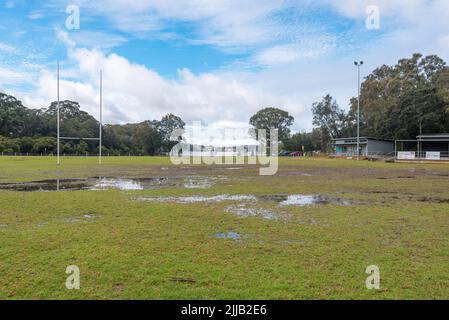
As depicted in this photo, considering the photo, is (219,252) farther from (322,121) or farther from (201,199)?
(322,121)

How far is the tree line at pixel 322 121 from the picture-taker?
4681 cm

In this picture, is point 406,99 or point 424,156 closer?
point 424,156

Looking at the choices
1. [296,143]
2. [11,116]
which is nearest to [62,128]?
[11,116]

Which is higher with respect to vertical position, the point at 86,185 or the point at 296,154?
the point at 296,154

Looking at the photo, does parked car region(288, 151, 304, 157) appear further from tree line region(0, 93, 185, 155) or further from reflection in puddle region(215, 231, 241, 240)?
reflection in puddle region(215, 231, 241, 240)

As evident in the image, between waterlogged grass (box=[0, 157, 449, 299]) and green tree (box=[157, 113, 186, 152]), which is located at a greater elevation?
green tree (box=[157, 113, 186, 152])

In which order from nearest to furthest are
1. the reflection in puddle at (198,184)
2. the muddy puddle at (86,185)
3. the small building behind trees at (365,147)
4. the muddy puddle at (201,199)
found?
1. the muddy puddle at (201,199)
2. the muddy puddle at (86,185)
3. the reflection in puddle at (198,184)
4. the small building behind trees at (365,147)

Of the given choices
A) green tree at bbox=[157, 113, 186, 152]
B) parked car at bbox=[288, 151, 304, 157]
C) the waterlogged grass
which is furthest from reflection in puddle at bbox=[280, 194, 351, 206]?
green tree at bbox=[157, 113, 186, 152]

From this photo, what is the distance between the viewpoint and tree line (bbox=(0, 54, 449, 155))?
46.8 metres

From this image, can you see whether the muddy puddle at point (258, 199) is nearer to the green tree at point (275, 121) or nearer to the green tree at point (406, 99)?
the green tree at point (406, 99)

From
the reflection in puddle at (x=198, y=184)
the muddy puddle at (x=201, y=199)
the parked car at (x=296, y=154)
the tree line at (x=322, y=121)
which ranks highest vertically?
the tree line at (x=322, y=121)

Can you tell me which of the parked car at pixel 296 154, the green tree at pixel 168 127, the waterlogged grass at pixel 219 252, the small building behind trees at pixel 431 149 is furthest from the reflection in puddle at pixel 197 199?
the green tree at pixel 168 127

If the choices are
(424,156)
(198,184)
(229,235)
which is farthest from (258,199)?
(424,156)

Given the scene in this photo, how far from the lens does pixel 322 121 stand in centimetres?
7006
